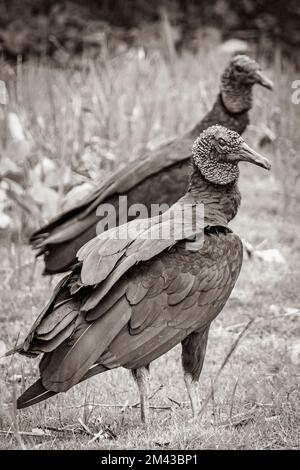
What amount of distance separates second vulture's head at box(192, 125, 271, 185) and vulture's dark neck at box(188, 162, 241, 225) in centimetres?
3

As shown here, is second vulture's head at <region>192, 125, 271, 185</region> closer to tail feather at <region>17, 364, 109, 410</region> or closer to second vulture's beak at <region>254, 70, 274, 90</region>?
tail feather at <region>17, 364, 109, 410</region>

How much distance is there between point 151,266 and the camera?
3.06 meters

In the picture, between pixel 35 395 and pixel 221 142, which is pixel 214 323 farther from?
pixel 35 395

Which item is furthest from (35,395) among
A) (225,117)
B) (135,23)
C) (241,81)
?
(135,23)

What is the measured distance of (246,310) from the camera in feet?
15.2

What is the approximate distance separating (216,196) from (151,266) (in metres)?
0.57

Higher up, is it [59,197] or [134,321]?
[134,321]

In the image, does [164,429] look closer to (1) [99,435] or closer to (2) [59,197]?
(1) [99,435]

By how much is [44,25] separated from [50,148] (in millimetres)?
5156

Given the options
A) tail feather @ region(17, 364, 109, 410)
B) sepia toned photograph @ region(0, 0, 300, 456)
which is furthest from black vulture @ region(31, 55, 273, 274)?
tail feather @ region(17, 364, 109, 410)

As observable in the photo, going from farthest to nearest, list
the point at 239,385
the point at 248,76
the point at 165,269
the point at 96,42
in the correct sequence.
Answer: the point at 96,42 → the point at 248,76 → the point at 239,385 → the point at 165,269

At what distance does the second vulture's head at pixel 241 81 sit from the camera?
490cm

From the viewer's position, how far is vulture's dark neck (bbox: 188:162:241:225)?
3444mm

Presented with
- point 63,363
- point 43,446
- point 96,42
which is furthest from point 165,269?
point 96,42
